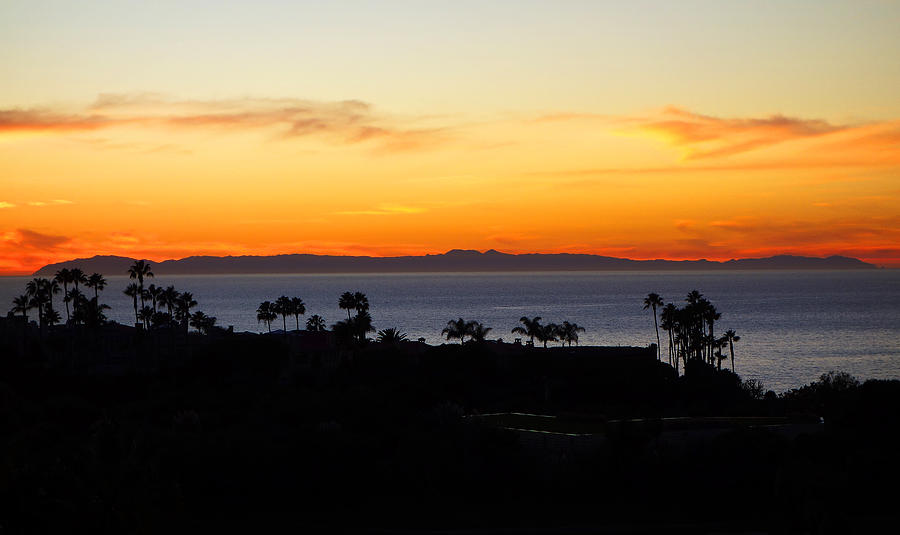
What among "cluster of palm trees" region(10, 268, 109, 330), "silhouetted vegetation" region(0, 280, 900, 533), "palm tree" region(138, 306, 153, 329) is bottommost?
"silhouetted vegetation" region(0, 280, 900, 533)

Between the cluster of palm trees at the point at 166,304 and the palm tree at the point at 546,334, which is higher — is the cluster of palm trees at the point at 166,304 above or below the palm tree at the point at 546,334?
above

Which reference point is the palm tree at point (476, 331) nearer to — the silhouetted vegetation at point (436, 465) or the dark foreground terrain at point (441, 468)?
the silhouetted vegetation at point (436, 465)

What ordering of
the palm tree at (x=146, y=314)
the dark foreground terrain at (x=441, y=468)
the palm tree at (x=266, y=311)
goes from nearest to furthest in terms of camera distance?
the dark foreground terrain at (x=441, y=468)
the palm tree at (x=146, y=314)
the palm tree at (x=266, y=311)

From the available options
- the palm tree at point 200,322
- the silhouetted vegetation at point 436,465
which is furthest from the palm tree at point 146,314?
the silhouetted vegetation at point 436,465

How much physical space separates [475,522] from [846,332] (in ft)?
473

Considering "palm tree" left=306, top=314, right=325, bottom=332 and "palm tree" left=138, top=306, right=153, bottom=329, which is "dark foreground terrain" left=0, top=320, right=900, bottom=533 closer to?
"palm tree" left=138, top=306, right=153, bottom=329

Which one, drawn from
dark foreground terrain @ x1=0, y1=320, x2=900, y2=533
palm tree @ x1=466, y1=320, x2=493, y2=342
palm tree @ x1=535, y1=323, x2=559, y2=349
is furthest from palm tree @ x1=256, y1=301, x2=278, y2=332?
dark foreground terrain @ x1=0, y1=320, x2=900, y2=533

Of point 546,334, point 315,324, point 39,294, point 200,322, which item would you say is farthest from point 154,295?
point 546,334

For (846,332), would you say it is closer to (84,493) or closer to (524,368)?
(524,368)

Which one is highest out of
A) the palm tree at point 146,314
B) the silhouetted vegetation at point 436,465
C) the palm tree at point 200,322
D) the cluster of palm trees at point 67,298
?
the cluster of palm trees at point 67,298

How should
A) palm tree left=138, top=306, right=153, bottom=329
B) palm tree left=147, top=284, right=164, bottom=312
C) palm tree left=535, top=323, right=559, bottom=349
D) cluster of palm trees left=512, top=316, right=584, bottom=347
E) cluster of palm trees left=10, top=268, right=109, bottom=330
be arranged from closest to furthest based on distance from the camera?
cluster of palm trees left=10, top=268, right=109, bottom=330
cluster of palm trees left=512, top=316, right=584, bottom=347
palm tree left=535, top=323, right=559, bottom=349
palm tree left=147, top=284, right=164, bottom=312
palm tree left=138, top=306, right=153, bottom=329

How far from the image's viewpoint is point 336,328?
230ft

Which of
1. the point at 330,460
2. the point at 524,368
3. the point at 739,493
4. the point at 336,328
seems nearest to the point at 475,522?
the point at 330,460

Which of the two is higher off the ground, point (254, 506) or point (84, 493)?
point (84, 493)
